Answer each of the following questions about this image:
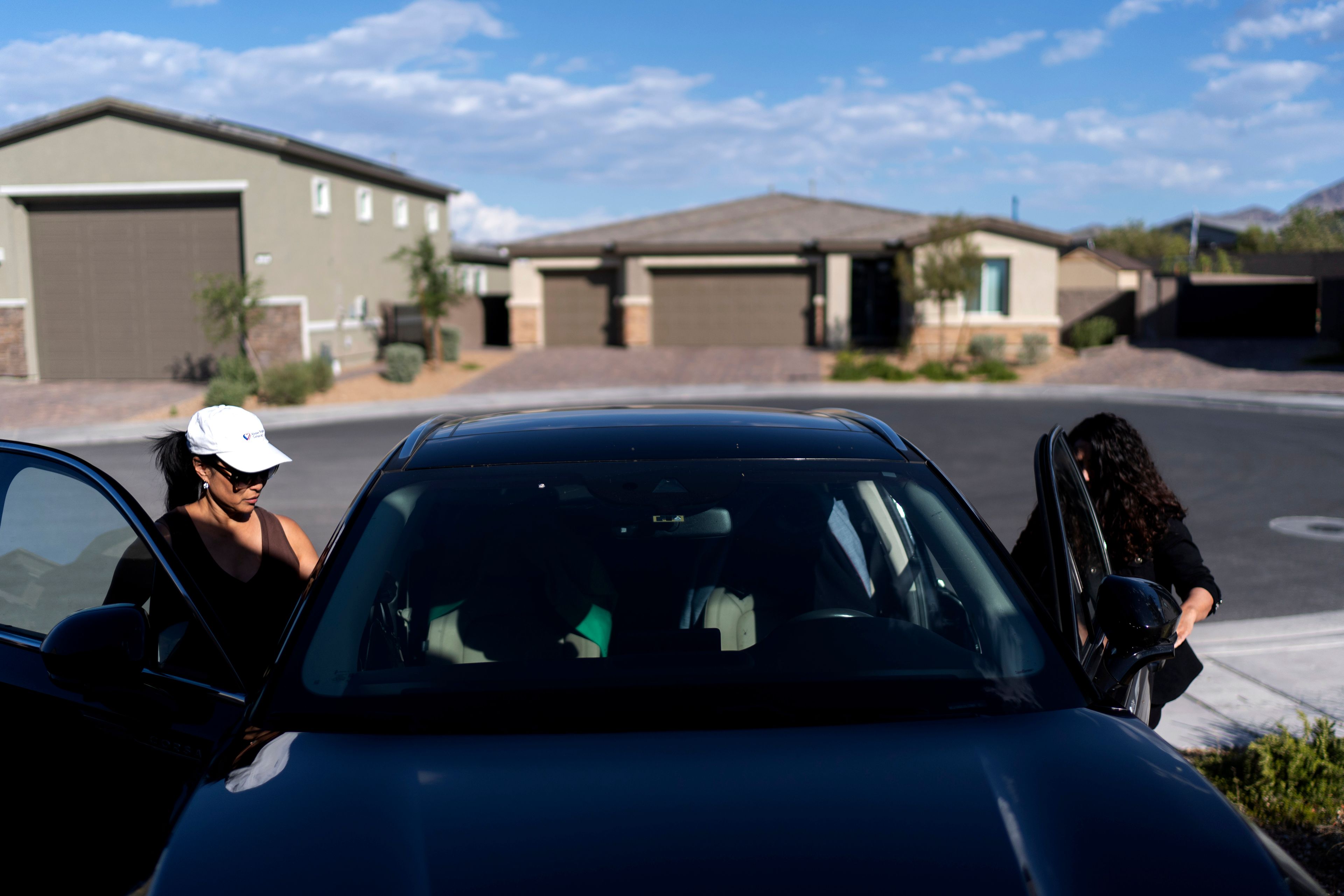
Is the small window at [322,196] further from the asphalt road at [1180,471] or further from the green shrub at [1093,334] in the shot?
the green shrub at [1093,334]

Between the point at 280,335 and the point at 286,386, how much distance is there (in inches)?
171

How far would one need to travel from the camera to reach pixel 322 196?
30422mm

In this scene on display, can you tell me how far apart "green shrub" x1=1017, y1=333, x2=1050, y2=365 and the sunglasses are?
29885 mm

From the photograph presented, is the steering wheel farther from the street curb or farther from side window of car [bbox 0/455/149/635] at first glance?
the street curb

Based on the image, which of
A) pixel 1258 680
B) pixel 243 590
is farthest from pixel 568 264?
pixel 243 590

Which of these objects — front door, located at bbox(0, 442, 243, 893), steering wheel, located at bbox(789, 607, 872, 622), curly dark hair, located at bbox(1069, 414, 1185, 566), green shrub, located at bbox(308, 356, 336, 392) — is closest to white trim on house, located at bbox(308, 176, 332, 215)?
green shrub, located at bbox(308, 356, 336, 392)

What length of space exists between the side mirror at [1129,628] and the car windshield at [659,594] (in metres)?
0.33

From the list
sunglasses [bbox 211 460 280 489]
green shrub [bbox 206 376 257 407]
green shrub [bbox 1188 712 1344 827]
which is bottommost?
green shrub [bbox 1188 712 1344 827]

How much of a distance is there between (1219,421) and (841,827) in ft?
65.6

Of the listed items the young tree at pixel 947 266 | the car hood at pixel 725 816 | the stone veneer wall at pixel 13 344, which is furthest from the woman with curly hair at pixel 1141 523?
the stone veneer wall at pixel 13 344

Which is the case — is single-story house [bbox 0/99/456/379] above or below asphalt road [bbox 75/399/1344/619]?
above

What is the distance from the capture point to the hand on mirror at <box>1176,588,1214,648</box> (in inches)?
163

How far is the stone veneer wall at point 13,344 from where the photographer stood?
2852 centimetres

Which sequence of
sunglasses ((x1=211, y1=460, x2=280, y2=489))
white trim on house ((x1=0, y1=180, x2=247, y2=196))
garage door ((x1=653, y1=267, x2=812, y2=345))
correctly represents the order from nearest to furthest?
1. sunglasses ((x1=211, y1=460, x2=280, y2=489))
2. white trim on house ((x1=0, y1=180, x2=247, y2=196))
3. garage door ((x1=653, y1=267, x2=812, y2=345))
